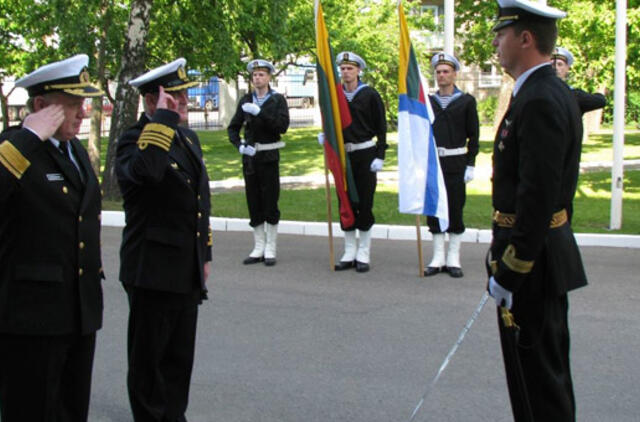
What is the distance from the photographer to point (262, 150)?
860 centimetres

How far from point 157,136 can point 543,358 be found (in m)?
2.05

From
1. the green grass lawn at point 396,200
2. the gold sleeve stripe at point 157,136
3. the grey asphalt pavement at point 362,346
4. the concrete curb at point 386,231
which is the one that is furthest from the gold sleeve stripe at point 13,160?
the green grass lawn at point 396,200

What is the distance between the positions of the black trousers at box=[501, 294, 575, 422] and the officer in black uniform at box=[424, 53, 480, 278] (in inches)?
181

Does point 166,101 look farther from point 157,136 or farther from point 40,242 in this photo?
point 40,242

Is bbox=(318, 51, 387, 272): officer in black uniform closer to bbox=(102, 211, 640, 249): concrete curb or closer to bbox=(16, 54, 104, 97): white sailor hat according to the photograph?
bbox=(102, 211, 640, 249): concrete curb

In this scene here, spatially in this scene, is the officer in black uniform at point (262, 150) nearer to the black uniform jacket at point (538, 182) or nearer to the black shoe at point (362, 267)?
the black shoe at point (362, 267)

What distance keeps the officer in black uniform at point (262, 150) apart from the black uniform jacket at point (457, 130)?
5.50 feet

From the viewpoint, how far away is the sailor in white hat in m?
8.34

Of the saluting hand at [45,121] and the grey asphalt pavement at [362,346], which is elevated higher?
the saluting hand at [45,121]

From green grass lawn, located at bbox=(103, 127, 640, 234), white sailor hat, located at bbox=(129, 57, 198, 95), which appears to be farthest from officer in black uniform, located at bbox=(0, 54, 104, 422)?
green grass lawn, located at bbox=(103, 127, 640, 234)

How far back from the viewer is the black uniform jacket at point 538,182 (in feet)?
10.4

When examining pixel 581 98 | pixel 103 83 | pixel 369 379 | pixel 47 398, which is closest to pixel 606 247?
pixel 581 98

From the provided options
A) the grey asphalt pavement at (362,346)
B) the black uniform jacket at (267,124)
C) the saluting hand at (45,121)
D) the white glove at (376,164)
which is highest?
the saluting hand at (45,121)

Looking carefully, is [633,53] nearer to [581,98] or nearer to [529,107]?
[581,98]
